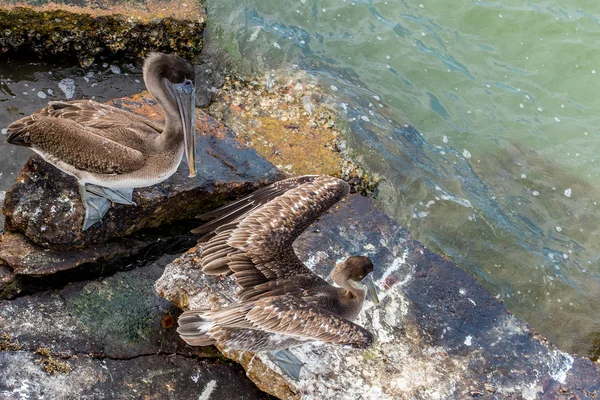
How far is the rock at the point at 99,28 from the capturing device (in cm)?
560

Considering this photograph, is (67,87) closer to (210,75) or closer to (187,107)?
(210,75)

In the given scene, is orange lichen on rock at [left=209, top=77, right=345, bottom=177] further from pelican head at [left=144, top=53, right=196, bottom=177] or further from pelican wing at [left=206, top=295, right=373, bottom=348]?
pelican wing at [left=206, top=295, right=373, bottom=348]

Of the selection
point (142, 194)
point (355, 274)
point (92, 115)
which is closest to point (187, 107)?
point (92, 115)

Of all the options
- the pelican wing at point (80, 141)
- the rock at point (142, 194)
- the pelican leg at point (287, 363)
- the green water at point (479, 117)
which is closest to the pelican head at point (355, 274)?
the pelican leg at point (287, 363)

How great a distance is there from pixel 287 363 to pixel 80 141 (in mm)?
1975

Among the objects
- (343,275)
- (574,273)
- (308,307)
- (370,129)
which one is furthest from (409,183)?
(308,307)

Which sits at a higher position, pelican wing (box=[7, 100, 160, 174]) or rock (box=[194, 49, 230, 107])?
pelican wing (box=[7, 100, 160, 174])

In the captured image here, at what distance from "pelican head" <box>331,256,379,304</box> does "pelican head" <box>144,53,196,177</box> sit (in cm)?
123

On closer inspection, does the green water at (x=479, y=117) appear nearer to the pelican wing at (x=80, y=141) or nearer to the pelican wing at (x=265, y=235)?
the pelican wing at (x=265, y=235)

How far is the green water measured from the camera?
6039 mm

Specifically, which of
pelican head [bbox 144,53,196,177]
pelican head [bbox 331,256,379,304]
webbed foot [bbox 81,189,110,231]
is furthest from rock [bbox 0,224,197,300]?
pelican head [bbox 331,256,379,304]

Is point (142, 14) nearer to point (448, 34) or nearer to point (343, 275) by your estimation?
point (343, 275)

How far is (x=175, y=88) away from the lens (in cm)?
401

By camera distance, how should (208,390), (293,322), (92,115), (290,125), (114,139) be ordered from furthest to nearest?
1. (290,125)
2. (92,115)
3. (114,139)
4. (208,390)
5. (293,322)
